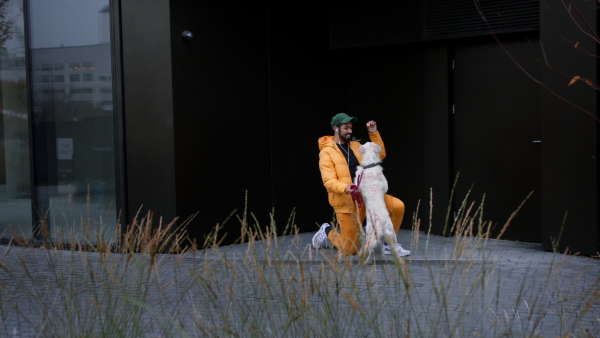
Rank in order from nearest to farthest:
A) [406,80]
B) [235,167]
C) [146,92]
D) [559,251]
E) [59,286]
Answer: [59,286] < [559,251] < [146,92] < [235,167] < [406,80]

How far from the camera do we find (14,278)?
387 centimetres

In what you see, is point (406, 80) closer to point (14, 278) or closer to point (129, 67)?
point (129, 67)

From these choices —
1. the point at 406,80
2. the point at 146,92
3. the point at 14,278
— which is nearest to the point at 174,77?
the point at 146,92

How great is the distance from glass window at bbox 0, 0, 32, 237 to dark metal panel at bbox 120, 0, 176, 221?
1.79 m

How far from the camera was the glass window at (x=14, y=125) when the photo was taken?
9.86 m

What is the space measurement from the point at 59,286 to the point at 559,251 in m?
5.99

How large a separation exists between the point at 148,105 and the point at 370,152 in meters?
2.77

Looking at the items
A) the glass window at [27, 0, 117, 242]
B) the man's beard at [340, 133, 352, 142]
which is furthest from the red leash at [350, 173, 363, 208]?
the glass window at [27, 0, 117, 242]

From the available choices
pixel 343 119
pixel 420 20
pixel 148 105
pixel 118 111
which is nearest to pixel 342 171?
pixel 343 119

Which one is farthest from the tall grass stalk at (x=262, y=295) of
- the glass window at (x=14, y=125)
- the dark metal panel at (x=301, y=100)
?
the glass window at (x=14, y=125)

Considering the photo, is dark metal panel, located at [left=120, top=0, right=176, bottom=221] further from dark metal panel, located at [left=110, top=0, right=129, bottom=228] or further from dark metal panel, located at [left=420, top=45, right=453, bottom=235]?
dark metal panel, located at [left=420, top=45, right=453, bottom=235]

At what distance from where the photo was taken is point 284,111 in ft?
33.3

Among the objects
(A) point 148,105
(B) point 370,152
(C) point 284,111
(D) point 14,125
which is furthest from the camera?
(C) point 284,111

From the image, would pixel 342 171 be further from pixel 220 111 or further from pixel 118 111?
pixel 118 111
